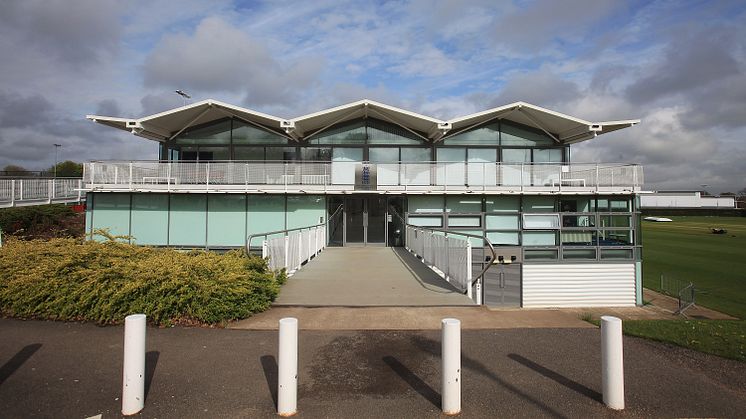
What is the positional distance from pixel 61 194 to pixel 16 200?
11.2 feet

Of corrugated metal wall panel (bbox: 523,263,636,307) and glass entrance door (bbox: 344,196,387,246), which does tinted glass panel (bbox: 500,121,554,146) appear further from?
glass entrance door (bbox: 344,196,387,246)

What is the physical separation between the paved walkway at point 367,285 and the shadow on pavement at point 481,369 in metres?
1.99

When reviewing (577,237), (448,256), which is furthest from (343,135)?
(448,256)

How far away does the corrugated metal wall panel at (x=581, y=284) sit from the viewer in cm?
1816

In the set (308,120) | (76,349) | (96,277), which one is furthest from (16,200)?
(76,349)

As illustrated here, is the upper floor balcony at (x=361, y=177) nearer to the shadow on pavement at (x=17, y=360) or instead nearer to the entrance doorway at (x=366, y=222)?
the entrance doorway at (x=366, y=222)

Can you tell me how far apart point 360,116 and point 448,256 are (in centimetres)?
1252

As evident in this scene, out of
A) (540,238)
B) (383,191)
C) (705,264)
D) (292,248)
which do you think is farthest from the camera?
(705,264)

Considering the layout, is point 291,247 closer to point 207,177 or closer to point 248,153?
point 207,177

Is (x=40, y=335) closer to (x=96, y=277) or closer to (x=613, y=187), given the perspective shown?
(x=96, y=277)

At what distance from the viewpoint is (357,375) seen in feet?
15.7

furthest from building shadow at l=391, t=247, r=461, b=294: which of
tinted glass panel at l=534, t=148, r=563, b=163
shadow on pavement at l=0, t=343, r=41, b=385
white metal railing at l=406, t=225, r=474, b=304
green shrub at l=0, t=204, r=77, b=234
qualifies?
green shrub at l=0, t=204, r=77, b=234

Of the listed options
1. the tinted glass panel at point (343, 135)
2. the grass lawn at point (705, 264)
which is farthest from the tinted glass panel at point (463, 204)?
the grass lawn at point (705, 264)

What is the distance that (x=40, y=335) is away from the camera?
612 centimetres
